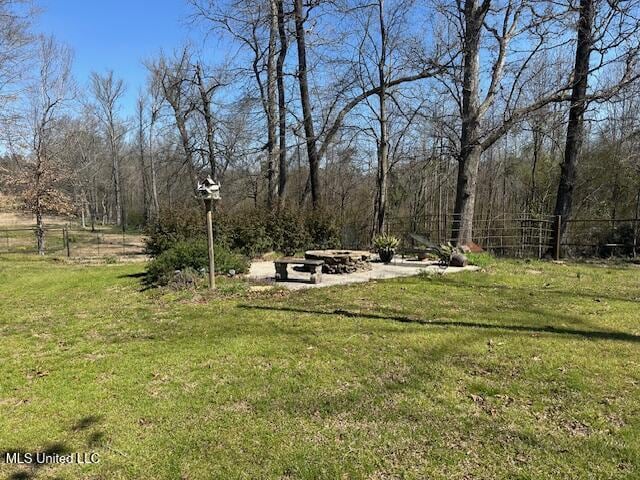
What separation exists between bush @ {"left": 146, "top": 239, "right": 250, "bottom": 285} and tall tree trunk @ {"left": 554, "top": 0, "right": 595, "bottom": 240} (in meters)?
9.24

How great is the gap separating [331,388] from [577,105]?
11.6m

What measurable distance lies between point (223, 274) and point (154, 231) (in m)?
3.66

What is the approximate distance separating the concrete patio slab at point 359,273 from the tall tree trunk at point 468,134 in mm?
1909

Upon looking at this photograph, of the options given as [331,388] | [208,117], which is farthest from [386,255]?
[208,117]

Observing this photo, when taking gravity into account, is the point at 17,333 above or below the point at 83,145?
below

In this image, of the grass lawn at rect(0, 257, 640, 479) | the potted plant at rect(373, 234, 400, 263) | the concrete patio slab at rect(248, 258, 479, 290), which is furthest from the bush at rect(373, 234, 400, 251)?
the grass lawn at rect(0, 257, 640, 479)

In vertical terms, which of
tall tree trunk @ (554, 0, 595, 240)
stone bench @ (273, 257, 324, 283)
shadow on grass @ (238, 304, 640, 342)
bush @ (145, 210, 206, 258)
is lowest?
shadow on grass @ (238, 304, 640, 342)

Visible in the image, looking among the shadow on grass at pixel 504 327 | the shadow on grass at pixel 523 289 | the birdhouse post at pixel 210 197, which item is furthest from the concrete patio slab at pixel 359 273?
the shadow on grass at pixel 504 327

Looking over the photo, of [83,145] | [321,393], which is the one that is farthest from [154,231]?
[83,145]

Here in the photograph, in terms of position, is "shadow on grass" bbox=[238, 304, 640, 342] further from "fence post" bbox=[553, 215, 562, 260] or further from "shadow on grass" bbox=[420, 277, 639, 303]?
"fence post" bbox=[553, 215, 562, 260]

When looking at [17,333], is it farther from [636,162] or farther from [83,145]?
[83,145]

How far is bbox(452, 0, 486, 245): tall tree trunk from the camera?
36.7ft

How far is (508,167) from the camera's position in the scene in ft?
64.3

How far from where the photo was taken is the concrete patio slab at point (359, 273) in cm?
795
